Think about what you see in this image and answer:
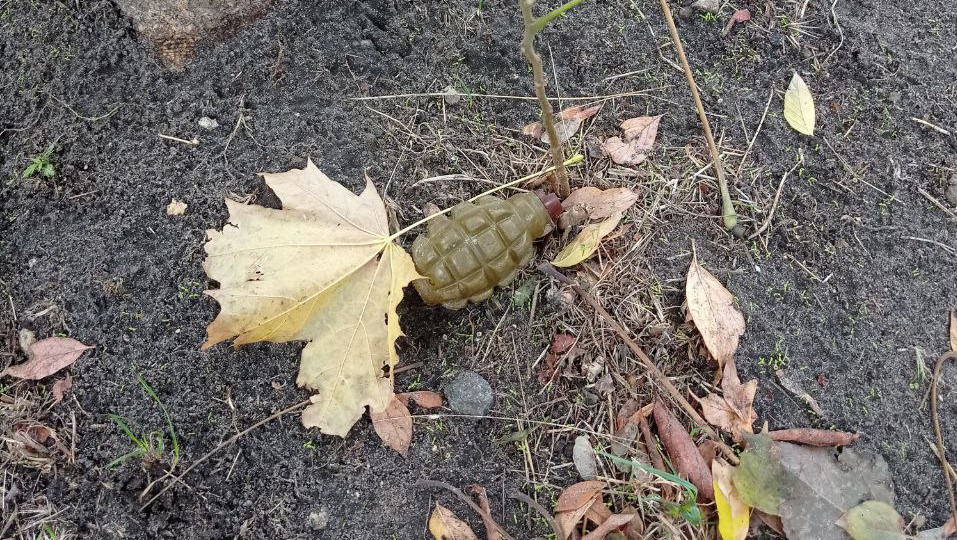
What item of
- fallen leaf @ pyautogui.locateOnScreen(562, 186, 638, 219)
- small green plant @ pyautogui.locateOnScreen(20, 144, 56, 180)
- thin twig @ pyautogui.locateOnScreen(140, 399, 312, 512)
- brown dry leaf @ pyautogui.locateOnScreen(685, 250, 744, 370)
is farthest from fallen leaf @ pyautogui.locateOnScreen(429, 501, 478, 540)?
small green plant @ pyautogui.locateOnScreen(20, 144, 56, 180)

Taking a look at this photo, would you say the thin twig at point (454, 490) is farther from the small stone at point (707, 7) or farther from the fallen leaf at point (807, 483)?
the small stone at point (707, 7)

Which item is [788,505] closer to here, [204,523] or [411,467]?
[411,467]

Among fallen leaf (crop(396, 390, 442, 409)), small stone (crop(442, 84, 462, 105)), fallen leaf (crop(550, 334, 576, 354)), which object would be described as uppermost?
small stone (crop(442, 84, 462, 105))

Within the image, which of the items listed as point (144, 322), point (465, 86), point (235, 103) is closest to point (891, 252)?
point (465, 86)

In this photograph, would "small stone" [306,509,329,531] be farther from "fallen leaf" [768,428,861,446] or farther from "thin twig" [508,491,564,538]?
"fallen leaf" [768,428,861,446]

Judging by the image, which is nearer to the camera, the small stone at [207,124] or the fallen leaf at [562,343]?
the fallen leaf at [562,343]

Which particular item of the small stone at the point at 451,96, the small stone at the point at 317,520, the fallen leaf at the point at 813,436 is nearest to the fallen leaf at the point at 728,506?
the fallen leaf at the point at 813,436
